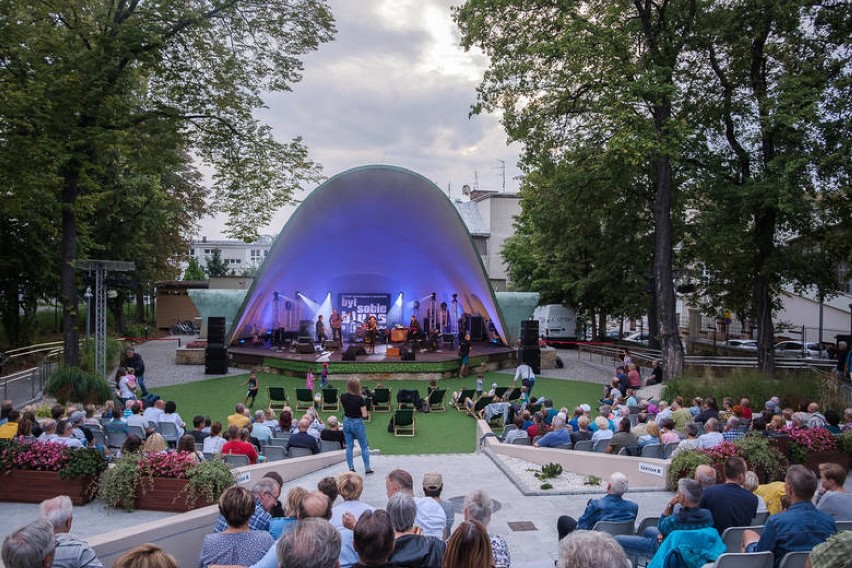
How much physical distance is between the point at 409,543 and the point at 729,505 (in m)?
2.81

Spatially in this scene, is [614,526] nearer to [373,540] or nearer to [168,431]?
[373,540]

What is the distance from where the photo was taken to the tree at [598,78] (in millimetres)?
13930

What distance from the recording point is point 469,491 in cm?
761

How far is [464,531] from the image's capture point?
296cm

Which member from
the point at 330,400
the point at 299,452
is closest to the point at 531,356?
the point at 330,400

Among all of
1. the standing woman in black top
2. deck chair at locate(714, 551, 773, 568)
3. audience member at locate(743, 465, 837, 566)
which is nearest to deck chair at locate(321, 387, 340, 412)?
the standing woman in black top

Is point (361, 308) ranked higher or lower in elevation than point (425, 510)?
higher

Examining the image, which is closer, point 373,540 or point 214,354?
point 373,540

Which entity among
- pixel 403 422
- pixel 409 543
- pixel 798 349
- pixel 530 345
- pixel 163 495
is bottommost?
pixel 403 422

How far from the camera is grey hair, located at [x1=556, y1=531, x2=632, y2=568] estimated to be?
2488 mm

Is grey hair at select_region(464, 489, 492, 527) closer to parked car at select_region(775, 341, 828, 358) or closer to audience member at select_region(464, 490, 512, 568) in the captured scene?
audience member at select_region(464, 490, 512, 568)

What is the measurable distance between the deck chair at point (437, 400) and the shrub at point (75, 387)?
7339 millimetres

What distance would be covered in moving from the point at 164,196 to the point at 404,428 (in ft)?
74.3

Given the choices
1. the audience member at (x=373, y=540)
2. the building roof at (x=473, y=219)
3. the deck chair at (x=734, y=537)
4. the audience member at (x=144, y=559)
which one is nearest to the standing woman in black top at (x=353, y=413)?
the deck chair at (x=734, y=537)
